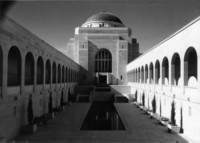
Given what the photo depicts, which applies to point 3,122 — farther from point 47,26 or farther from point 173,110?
point 173,110

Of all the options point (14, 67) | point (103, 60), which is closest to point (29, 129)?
point (14, 67)

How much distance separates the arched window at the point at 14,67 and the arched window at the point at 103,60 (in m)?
29.2

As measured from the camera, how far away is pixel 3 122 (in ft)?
29.8

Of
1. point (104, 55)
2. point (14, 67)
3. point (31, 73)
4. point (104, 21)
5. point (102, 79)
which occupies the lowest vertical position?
point (102, 79)

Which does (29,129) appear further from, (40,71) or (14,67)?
(40,71)

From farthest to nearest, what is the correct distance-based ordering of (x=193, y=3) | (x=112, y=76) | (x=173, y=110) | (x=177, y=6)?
(x=112, y=76), (x=173, y=110), (x=177, y=6), (x=193, y=3)

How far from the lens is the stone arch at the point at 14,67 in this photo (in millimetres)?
11227

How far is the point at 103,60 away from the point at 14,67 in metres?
29.8

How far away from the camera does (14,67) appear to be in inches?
480

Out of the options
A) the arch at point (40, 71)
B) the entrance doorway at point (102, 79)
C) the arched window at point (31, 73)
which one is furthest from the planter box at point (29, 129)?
the entrance doorway at point (102, 79)

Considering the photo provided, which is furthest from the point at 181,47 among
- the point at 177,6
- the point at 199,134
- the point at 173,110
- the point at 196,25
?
the point at 177,6

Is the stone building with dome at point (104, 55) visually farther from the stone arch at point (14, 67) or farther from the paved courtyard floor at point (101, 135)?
the stone arch at point (14, 67)

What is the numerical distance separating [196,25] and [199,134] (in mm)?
6483

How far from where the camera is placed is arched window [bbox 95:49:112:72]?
40759mm
